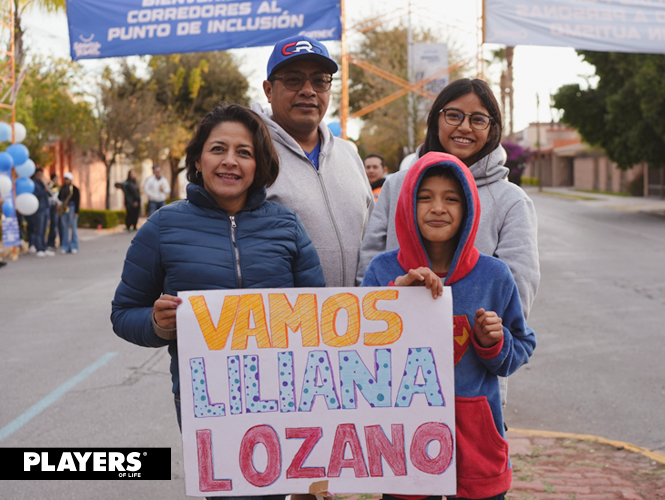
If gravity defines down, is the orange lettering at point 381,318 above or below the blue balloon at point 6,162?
below

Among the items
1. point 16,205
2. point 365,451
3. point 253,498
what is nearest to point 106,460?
point 253,498

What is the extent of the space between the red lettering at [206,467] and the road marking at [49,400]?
2.91m

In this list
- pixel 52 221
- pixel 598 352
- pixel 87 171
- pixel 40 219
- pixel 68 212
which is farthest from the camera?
pixel 87 171

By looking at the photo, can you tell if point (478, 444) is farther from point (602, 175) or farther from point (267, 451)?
point (602, 175)

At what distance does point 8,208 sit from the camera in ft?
44.4

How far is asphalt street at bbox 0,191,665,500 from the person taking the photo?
180 inches

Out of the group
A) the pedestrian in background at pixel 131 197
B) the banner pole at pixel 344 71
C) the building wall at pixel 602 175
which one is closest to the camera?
the banner pole at pixel 344 71

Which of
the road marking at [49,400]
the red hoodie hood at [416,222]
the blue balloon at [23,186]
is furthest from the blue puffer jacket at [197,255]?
the blue balloon at [23,186]

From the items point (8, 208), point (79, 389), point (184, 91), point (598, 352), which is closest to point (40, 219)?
point (8, 208)

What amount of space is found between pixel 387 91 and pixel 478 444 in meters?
27.0

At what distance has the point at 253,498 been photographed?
2.40m

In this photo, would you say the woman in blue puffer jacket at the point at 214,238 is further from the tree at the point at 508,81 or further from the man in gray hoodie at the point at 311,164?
the tree at the point at 508,81

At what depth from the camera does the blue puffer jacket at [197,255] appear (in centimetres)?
238

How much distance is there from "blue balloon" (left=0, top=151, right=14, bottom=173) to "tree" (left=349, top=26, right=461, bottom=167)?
12.4 meters
